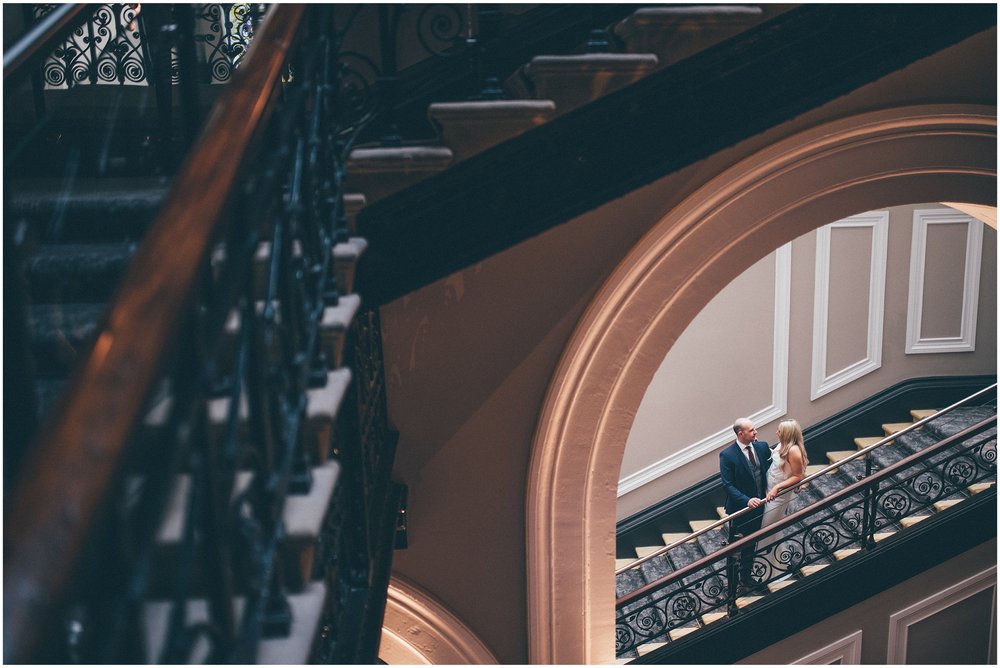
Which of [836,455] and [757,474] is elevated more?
[836,455]

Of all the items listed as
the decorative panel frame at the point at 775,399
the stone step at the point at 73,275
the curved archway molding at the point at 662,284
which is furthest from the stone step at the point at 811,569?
the stone step at the point at 73,275

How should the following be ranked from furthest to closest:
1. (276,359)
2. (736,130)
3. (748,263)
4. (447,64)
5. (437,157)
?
(748,263)
(447,64)
(736,130)
(437,157)
(276,359)

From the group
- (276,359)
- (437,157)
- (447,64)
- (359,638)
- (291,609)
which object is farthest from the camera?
(447,64)

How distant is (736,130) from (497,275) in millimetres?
1595

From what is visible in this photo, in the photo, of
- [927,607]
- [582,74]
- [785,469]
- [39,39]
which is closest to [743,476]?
[785,469]

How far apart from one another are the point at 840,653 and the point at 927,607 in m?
0.88

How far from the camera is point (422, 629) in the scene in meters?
4.84

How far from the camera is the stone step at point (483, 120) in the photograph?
3.10 m

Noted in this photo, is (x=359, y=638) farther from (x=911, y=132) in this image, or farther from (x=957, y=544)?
(x=957, y=544)

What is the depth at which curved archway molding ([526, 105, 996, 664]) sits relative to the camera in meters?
4.53

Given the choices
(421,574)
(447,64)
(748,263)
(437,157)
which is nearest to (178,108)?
(447,64)

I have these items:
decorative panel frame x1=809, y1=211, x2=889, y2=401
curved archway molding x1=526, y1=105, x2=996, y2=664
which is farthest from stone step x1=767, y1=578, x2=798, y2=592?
curved archway molding x1=526, y1=105, x2=996, y2=664

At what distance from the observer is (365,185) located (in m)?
3.21

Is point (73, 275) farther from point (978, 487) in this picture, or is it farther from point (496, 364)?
point (978, 487)
